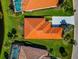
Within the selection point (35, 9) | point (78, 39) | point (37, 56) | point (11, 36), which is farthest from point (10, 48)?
point (78, 39)

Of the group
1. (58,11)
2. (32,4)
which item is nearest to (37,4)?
(32,4)

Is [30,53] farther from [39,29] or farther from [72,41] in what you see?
[72,41]

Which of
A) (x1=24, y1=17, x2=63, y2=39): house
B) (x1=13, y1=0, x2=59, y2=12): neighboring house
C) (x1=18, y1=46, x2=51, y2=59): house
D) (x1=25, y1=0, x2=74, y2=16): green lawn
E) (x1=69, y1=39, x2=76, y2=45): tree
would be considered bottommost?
(x1=18, y1=46, x2=51, y2=59): house

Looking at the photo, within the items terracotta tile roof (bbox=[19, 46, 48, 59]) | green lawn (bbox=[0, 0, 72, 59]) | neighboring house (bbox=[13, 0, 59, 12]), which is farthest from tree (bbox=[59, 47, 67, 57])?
neighboring house (bbox=[13, 0, 59, 12])

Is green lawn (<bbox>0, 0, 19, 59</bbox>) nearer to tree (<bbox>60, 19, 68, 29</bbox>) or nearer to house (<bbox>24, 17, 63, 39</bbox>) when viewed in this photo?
house (<bbox>24, 17, 63, 39</bbox>)

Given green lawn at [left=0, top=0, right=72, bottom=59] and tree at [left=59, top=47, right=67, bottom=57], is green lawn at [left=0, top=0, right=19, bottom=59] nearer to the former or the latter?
green lawn at [left=0, top=0, right=72, bottom=59]

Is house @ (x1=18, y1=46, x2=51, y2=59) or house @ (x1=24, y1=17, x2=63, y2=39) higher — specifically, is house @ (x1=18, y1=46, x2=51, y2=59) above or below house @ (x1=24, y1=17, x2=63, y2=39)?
below

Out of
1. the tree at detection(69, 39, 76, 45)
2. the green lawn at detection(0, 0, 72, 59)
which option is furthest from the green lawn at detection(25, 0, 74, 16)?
the tree at detection(69, 39, 76, 45)
